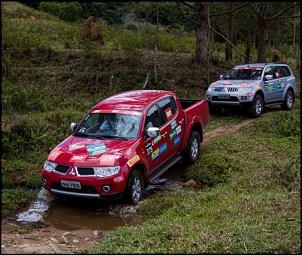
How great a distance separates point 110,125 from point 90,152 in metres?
1.01

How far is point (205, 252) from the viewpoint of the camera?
493 cm

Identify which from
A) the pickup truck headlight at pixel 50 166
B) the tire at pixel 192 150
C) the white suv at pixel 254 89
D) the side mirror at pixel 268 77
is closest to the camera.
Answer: the pickup truck headlight at pixel 50 166

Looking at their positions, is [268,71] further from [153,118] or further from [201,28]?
[153,118]

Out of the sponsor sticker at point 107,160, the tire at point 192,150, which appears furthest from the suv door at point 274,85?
the sponsor sticker at point 107,160

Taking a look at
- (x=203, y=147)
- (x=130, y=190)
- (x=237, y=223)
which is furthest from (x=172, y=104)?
(x=237, y=223)

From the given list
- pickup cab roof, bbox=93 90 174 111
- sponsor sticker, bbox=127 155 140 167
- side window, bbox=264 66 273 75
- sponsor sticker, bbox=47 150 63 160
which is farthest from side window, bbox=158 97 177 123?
side window, bbox=264 66 273 75

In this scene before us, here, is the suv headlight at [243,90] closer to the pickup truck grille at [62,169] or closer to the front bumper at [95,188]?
the front bumper at [95,188]

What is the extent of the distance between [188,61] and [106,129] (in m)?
12.9

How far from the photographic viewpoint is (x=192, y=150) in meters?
9.73

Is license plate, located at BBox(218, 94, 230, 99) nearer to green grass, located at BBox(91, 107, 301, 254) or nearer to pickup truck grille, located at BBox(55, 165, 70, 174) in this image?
green grass, located at BBox(91, 107, 301, 254)

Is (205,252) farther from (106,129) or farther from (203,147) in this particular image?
(203,147)

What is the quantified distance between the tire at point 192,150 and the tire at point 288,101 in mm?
6603

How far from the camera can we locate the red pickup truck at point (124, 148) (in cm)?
711

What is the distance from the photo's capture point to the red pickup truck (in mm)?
7105
